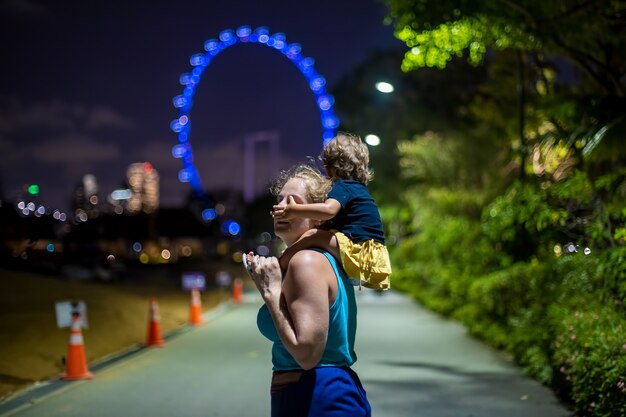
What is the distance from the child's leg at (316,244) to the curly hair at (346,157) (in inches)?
14.7

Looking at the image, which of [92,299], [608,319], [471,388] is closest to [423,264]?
[92,299]

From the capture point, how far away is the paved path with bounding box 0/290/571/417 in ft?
29.9

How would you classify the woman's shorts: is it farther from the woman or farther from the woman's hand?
the woman's hand

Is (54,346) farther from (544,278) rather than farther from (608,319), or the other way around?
(608,319)

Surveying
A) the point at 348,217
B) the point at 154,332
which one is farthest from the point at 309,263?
the point at 154,332

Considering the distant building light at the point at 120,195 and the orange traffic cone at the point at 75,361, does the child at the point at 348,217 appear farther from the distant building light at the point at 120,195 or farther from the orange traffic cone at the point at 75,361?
the distant building light at the point at 120,195

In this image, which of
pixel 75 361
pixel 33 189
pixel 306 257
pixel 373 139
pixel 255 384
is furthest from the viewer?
pixel 373 139

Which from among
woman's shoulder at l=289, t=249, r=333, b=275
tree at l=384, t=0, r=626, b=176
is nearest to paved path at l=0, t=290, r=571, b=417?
tree at l=384, t=0, r=626, b=176

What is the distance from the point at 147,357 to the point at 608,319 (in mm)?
7913

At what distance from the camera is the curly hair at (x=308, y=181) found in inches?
145

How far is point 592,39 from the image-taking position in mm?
12656

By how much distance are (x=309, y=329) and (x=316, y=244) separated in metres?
0.42

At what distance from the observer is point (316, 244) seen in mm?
3551

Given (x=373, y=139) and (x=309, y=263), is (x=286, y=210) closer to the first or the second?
(x=309, y=263)
